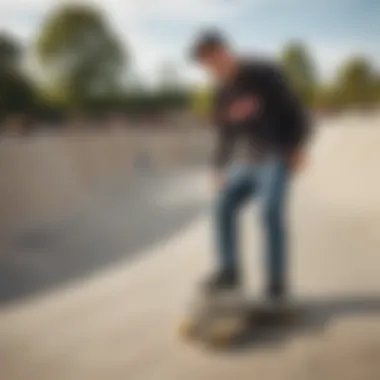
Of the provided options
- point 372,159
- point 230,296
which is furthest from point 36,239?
point 372,159

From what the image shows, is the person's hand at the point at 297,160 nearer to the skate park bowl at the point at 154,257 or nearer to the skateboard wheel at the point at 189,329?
the skate park bowl at the point at 154,257

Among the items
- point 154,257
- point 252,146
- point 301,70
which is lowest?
point 154,257

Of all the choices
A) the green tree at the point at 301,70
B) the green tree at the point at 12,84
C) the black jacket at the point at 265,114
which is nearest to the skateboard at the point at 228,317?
the black jacket at the point at 265,114

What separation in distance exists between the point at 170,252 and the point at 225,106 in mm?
263

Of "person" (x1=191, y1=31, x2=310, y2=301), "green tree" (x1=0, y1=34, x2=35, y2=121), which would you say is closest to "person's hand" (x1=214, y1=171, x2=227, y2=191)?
"person" (x1=191, y1=31, x2=310, y2=301)

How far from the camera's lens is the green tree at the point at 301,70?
3.25ft

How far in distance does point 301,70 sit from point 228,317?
1.40ft

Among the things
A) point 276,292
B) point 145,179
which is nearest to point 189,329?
point 276,292

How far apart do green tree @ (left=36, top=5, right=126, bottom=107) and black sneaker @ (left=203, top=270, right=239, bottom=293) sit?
0.35 meters

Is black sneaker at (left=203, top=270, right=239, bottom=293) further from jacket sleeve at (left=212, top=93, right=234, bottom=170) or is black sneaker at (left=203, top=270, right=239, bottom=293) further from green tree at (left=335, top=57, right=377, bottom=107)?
green tree at (left=335, top=57, right=377, bottom=107)

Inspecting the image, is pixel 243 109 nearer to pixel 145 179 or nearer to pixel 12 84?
pixel 145 179

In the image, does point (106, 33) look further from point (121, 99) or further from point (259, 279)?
point (259, 279)

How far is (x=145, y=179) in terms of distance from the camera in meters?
1.07

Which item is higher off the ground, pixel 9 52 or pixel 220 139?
pixel 9 52
